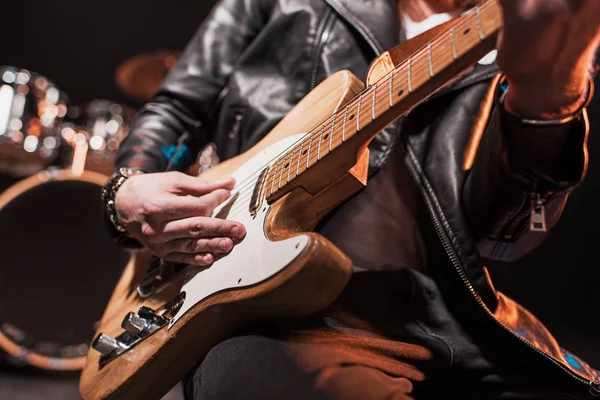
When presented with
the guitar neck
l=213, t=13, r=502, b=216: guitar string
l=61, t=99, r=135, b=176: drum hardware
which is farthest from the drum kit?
the guitar neck

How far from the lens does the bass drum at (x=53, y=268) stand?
77.8 inches

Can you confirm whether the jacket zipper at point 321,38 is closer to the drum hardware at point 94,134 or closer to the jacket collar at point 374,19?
the jacket collar at point 374,19

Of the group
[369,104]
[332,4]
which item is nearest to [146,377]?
[369,104]

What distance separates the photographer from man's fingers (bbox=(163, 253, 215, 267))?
29.7 inches

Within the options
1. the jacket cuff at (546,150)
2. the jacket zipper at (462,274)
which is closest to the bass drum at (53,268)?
the jacket zipper at (462,274)

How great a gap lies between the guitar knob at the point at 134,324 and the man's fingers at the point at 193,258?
0.10 metres

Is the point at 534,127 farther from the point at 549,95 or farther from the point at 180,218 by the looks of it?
the point at 180,218

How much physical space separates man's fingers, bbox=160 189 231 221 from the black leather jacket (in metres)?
0.20

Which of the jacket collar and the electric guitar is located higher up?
the jacket collar


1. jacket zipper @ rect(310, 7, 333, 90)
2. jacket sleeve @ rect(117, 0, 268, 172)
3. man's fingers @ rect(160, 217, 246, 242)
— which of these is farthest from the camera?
jacket sleeve @ rect(117, 0, 268, 172)

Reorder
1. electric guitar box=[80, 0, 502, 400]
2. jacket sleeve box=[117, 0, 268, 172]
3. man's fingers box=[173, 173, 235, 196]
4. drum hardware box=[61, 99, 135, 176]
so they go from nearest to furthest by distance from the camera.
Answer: electric guitar box=[80, 0, 502, 400], man's fingers box=[173, 173, 235, 196], jacket sleeve box=[117, 0, 268, 172], drum hardware box=[61, 99, 135, 176]

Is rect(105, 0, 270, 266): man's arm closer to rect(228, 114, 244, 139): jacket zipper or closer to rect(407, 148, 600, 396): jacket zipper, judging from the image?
rect(228, 114, 244, 139): jacket zipper

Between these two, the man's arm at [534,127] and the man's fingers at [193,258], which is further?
the man's fingers at [193,258]

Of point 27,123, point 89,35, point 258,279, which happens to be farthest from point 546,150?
point 89,35
